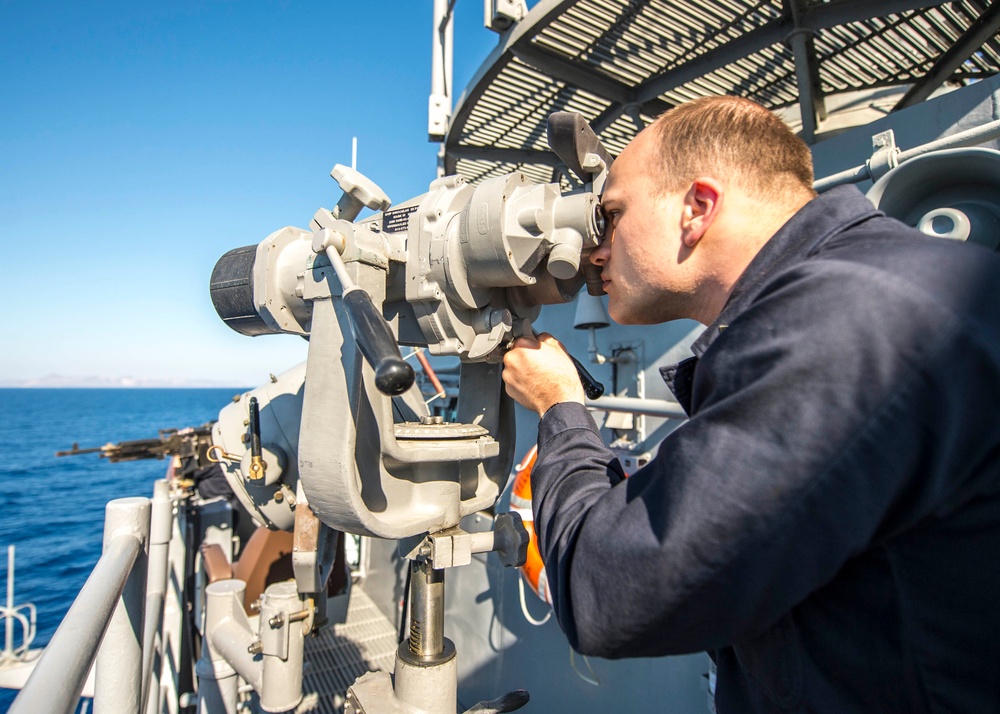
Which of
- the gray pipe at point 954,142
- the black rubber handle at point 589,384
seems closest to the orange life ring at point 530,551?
the black rubber handle at point 589,384

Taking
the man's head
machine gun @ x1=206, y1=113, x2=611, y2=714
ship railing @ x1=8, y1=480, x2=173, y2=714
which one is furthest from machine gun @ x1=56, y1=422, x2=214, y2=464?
the man's head

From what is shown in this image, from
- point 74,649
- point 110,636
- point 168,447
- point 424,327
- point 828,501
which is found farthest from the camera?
point 168,447

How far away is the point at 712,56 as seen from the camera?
3.20 m

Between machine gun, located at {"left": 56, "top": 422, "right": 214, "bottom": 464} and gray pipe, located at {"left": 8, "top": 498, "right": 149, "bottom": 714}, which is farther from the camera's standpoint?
machine gun, located at {"left": 56, "top": 422, "right": 214, "bottom": 464}

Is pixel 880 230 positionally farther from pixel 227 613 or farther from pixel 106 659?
pixel 227 613

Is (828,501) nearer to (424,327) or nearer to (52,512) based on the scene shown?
(424,327)

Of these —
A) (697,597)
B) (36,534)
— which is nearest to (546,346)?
(697,597)

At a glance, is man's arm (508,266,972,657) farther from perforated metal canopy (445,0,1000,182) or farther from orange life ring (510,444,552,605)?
perforated metal canopy (445,0,1000,182)

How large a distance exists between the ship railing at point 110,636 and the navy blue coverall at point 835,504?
67 cm

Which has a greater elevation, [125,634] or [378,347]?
[378,347]

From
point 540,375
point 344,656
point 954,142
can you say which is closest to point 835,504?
point 540,375

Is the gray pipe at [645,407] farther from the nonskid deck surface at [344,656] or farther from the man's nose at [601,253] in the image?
the nonskid deck surface at [344,656]

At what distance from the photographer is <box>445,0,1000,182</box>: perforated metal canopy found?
2809mm

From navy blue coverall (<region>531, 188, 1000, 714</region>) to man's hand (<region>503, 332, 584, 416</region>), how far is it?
43 centimetres
